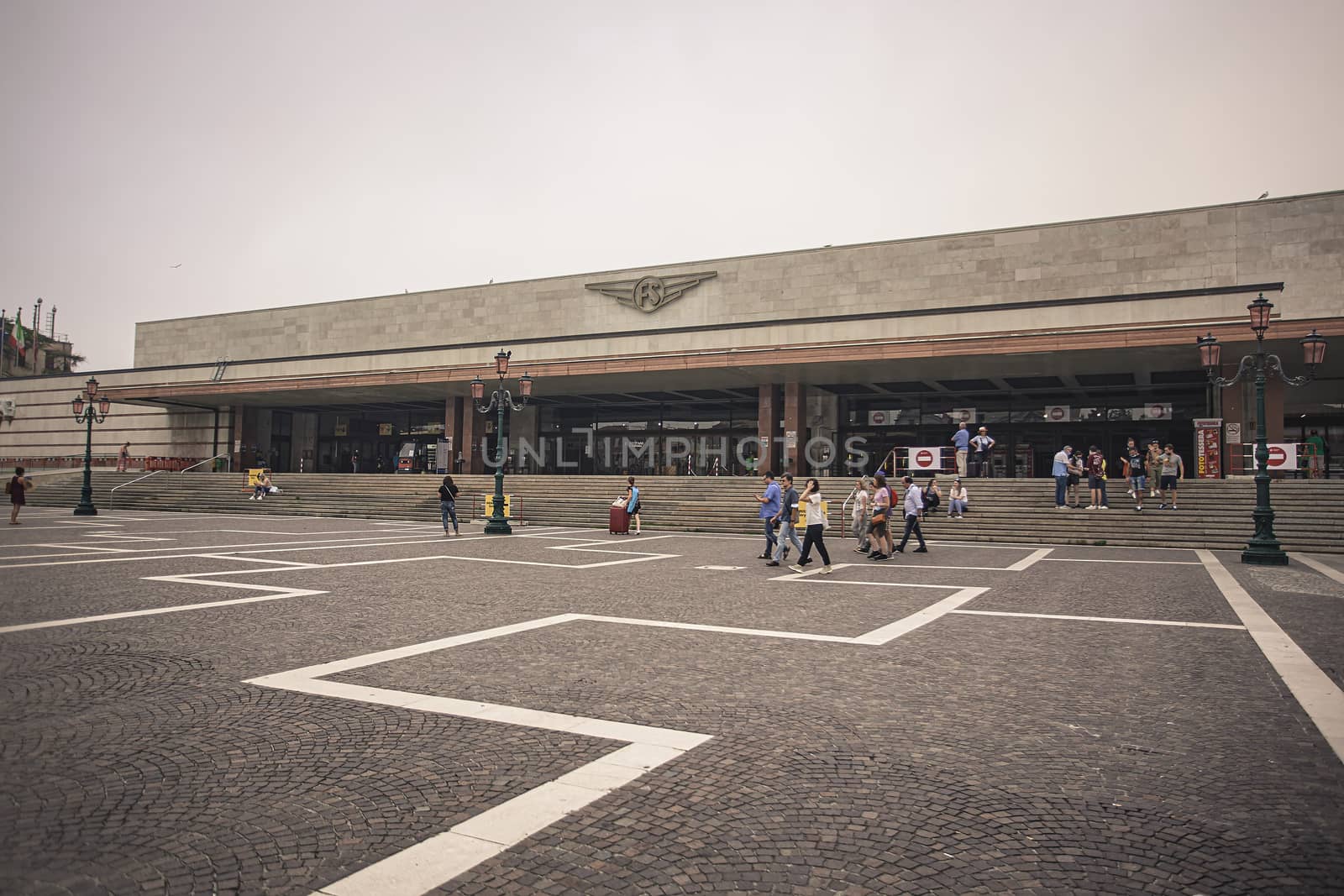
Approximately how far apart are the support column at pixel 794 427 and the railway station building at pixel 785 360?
82 mm

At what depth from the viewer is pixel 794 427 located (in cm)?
3309

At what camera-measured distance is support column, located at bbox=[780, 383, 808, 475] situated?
107 ft

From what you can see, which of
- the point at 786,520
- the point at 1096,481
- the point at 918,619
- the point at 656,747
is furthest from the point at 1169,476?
the point at 656,747

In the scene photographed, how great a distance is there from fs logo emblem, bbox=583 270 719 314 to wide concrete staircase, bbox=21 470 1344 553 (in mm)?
10232

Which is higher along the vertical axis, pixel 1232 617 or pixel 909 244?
pixel 909 244

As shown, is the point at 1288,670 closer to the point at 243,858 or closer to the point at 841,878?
the point at 841,878

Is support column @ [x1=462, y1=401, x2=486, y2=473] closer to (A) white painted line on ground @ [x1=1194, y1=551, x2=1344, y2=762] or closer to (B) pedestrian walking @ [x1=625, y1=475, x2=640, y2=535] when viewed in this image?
(B) pedestrian walking @ [x1=625, y1=475, x2=640, y2=535]

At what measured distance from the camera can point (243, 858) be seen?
290 cm

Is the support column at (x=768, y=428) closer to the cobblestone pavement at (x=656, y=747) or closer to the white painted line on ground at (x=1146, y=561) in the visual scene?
the white painted line on ground at (x=1146, y=561)

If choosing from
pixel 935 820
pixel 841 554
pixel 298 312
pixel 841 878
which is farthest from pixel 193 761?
pixel 298 312

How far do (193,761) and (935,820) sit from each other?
338 centimetres

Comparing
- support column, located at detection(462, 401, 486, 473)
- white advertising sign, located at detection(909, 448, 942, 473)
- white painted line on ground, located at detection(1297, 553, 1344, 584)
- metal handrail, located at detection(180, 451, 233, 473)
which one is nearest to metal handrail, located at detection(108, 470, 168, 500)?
metal handrail, located at detection(180, 451, 233, 473)

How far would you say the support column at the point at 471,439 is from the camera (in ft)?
125

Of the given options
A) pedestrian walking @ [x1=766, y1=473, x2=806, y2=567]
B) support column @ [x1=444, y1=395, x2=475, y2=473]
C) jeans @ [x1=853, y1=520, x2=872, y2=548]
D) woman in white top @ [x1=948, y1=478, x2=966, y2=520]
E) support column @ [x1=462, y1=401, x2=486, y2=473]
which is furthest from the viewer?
support column @ [x1=444, y1=395, x2=475, y2=473]
